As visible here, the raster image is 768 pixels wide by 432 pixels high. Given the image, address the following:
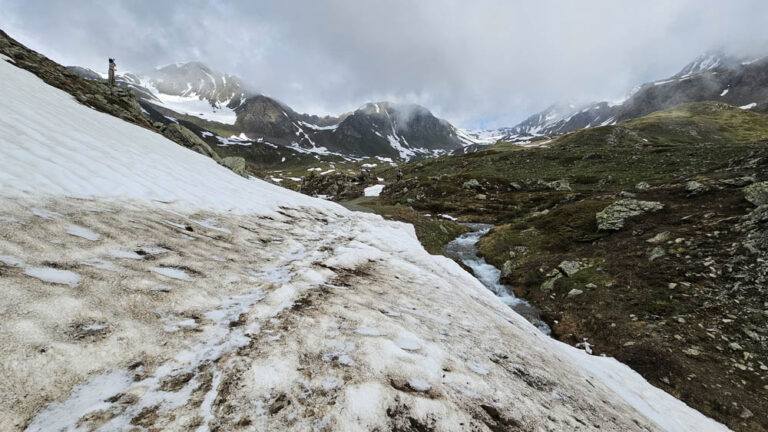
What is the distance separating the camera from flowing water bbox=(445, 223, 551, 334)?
50.3 ft

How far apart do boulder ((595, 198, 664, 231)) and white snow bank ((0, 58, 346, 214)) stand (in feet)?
74.6

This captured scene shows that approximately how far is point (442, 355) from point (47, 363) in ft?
15.6

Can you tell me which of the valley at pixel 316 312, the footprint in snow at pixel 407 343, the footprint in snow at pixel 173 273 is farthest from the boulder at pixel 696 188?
the footprint in snow at pixel 173 273

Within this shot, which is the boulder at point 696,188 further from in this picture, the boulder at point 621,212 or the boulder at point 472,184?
the boulder at point 472,184

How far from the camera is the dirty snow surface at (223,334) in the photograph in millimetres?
2908

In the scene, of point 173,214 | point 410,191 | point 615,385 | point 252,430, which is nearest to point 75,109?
point 173,214

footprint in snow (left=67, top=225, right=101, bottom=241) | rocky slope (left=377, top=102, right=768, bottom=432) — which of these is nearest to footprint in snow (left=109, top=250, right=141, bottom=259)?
footprint in snow (left=67, top=225, right=101, bottom=241)

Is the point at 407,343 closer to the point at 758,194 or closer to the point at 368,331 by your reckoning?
the point at 368,331

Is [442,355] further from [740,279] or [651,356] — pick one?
[740,279]

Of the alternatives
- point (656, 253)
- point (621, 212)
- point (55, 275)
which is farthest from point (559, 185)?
point (55, 275)

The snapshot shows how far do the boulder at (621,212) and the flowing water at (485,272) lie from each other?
28.5ft

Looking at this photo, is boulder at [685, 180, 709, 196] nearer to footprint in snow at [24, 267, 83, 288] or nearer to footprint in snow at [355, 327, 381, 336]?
footprint in snow at [355, 327, 381, 336]

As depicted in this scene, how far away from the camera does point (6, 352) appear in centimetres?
262

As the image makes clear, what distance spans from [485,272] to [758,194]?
633 inches
